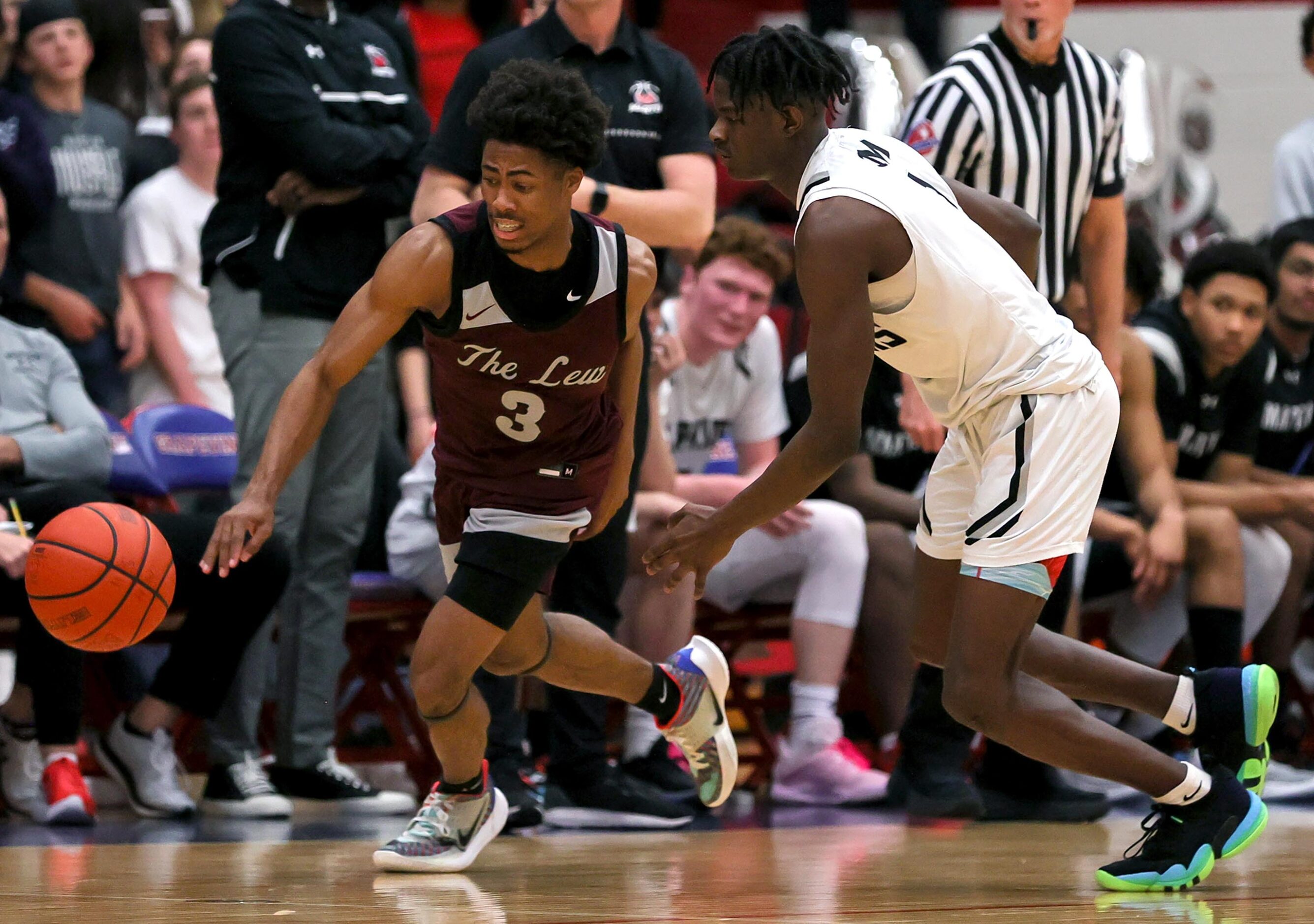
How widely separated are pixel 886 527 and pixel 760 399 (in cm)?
66

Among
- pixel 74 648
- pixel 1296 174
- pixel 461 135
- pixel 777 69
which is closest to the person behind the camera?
pixel 777 69

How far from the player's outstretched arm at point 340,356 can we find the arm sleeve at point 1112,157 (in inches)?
93.3

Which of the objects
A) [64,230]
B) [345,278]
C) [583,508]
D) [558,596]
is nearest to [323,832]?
[558,596]

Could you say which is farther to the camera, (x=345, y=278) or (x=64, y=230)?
(x=64, y=230)

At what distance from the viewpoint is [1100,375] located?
152 inches

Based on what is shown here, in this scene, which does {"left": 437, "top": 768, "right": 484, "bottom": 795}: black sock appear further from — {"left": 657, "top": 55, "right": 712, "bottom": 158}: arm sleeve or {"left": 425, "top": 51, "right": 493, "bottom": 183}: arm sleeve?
{"left": 657, "top": 55, "right": 712, "bottom": 158}: arm sleeve

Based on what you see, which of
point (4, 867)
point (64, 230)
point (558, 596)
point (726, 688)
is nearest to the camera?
point (4, 867)

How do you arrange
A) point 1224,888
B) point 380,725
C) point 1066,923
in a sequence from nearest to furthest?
point 1066,923
point 1224,888
point 380,725

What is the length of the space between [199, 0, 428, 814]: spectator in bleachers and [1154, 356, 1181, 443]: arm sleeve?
2786mm

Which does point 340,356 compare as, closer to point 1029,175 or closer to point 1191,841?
point 1191,841

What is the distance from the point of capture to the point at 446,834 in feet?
13.8

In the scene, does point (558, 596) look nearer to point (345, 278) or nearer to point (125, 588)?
point (345, 278)

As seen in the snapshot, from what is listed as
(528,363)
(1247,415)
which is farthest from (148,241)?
(1247,415)

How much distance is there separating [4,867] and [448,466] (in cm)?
138
